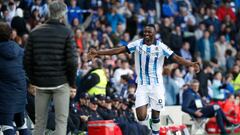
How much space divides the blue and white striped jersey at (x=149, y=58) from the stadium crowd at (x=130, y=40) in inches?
76.1

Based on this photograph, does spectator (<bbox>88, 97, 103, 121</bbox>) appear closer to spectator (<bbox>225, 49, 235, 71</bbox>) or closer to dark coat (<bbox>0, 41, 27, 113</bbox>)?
dark coat (<bbox>0, 41, 27, 113</bbox>)

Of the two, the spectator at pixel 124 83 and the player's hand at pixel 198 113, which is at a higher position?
the spectator at pixel 124 83

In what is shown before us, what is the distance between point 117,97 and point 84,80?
87 centimetres

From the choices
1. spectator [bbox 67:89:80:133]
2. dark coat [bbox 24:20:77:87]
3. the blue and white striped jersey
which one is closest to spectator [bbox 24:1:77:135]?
dark coat [bbox 24:20:77:87]

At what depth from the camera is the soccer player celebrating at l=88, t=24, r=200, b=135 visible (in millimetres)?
16094

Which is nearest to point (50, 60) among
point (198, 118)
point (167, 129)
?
point (167, 129)

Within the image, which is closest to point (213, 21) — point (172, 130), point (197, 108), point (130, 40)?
point (130, 40)

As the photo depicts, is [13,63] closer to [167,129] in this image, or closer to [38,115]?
[38,115]

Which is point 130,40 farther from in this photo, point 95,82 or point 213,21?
point 95,82

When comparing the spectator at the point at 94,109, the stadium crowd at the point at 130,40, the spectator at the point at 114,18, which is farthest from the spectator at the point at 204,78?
the spectator at the point at 94,109

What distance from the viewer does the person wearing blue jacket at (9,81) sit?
523 inches

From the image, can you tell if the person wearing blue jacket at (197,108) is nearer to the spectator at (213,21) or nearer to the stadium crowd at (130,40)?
the stadium crowd at (130,40)

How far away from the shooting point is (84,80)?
20016 millimetres

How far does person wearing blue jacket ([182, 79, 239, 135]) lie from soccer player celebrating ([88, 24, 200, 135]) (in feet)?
18.4
